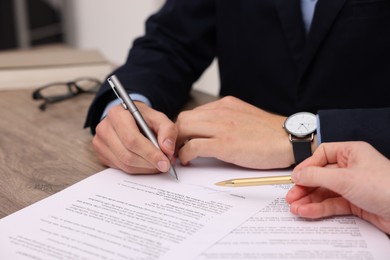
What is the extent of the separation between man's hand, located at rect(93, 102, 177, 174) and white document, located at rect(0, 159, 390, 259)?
1.4 inches

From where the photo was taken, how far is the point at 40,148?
3.05 ft

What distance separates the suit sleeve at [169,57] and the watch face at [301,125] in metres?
0.29

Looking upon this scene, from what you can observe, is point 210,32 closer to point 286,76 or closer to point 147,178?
point 286,76

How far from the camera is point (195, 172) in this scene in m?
0.81

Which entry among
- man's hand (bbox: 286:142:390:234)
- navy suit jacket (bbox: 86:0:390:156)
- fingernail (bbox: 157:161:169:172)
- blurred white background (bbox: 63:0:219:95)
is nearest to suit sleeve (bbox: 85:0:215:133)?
navy suit jacket (bbox: 86:0:390:156)

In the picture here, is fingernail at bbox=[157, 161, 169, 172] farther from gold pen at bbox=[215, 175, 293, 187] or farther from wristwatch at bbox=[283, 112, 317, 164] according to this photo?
wristwatch at bbox=[283, 112, 317, 164]

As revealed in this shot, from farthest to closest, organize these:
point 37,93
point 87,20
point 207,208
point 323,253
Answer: point 87,20 < point 37,93 < point 207,208 < point 323,253

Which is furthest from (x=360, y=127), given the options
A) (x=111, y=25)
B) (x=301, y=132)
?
(x=111, y=25)

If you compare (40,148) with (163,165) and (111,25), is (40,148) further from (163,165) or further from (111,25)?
(111,25)

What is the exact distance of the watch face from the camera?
2.71ft

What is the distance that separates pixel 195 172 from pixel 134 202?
133 millimetres

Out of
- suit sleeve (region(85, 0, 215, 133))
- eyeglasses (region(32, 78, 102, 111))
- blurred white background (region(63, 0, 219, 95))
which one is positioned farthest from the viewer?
blurred white background (region(63, 0, 219, 95))

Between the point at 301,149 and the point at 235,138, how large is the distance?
0.11 meters

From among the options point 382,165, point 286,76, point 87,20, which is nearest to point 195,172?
point 382,165
